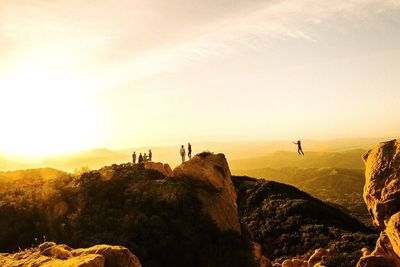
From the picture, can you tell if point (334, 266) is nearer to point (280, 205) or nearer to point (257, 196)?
point (280, 205)

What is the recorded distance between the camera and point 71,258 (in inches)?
482

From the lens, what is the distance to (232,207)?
27438mm

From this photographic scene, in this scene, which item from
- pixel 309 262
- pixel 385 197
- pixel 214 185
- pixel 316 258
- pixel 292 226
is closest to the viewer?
pixel 385 197

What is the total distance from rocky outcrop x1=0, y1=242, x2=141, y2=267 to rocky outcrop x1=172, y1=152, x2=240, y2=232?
42.1ft

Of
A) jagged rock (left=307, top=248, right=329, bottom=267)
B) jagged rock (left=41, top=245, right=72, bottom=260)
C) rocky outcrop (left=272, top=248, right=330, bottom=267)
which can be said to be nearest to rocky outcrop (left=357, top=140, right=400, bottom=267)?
rocky outcrop (left=272, top=248, right=330, bottom=267)

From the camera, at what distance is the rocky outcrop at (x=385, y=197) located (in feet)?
67.4

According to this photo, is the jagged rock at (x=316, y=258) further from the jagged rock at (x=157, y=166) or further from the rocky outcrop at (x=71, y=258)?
the rocky outcrop at (x=71, y=258)

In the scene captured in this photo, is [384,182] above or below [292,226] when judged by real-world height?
above

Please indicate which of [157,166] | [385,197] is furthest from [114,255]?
[157,166]

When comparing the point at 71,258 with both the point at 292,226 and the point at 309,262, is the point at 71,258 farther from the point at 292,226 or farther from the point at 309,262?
the point at 292,226

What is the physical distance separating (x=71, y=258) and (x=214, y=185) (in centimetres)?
1619

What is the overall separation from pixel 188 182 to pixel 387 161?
42.4 ft

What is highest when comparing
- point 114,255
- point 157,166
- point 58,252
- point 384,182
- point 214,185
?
point 157,166

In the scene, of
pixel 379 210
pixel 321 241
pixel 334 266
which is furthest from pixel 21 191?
pixel 321 241
